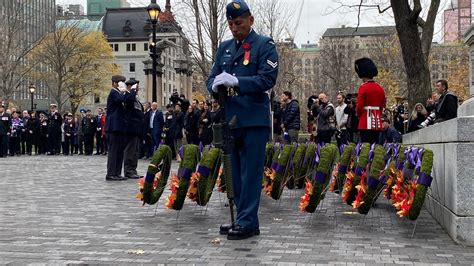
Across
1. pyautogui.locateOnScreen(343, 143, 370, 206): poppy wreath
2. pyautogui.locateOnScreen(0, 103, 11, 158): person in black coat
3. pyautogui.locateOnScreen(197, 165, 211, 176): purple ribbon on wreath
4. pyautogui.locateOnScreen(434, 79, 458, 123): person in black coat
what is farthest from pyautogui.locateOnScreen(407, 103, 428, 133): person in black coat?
pyautogui.locateOnScreen(0, 103, 11, 158): person in black coat

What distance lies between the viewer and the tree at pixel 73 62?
192 ft

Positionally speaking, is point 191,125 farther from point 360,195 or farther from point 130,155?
point 360,195

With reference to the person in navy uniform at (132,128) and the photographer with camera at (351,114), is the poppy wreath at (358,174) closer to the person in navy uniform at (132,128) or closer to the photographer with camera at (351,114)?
the photographer with camera at (351,114)

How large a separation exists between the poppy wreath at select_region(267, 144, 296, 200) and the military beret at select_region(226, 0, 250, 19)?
278 cm

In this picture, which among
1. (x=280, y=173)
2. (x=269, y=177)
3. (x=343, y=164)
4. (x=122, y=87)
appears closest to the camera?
(x=280, y=173)

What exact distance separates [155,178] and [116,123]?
5104 mm

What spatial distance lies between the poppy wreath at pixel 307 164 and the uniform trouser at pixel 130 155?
503cm

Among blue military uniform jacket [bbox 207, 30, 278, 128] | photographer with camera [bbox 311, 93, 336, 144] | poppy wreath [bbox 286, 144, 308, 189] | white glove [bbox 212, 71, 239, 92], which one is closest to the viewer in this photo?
white glove [bbox 212, 71, 239, 92]

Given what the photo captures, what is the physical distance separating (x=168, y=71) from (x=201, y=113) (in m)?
95.5

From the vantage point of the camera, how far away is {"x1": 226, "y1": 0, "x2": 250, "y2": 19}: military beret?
20.3ft

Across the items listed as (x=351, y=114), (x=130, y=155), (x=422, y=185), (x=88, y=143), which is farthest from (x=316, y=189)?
(x=88, y=143)

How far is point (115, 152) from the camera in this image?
1311cm

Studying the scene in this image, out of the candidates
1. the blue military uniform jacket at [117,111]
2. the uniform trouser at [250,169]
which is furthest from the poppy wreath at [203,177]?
the blue military uniform jacket at [117,111]

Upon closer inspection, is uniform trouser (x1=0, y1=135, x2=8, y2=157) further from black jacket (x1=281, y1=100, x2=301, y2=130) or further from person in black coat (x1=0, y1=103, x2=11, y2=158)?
black jacket (x1=281, y1=100, x2=301, y2=130)
